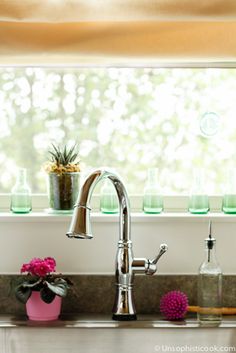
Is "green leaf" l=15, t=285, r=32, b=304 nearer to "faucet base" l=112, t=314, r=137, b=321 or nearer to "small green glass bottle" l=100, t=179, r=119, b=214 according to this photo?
"faucet base" l=112, t=314, r=137, b=321

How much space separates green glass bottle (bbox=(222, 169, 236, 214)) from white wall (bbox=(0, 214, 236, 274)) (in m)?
0.06

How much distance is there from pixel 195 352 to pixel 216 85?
36.2 inches

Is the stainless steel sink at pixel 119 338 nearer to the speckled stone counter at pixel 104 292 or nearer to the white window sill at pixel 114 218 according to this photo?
the speckled stone counter at pixel 104 292

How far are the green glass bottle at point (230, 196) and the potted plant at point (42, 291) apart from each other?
22.4 inches

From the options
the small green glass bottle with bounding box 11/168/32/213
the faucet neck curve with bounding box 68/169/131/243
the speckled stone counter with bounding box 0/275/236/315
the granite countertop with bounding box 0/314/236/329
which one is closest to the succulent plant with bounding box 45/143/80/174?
the small green glass bottle with bounding box 11/168/32/213

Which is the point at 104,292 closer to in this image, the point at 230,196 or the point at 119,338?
the point at 119,338

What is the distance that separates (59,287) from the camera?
2.53 meters

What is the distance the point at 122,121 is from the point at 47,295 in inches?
27.8

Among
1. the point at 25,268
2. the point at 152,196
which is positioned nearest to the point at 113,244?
the point at 152,196

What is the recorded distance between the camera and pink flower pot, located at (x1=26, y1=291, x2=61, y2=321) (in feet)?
8.31

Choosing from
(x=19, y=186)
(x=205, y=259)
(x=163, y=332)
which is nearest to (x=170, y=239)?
(x=205, y=259)

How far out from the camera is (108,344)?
8.12ft

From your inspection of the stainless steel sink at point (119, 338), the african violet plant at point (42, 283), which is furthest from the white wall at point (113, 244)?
the stainless steel sink at point (119, 338)

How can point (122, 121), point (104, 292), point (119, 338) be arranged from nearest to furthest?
point (119, 338), point (104, 292), point (122, 121)
